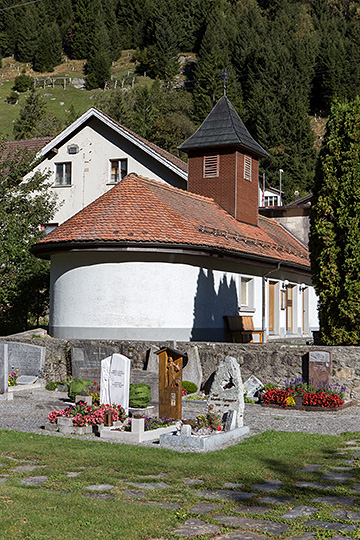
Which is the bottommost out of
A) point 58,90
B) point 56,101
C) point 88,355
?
point 88,355

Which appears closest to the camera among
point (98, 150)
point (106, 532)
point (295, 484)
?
point (106, 532)

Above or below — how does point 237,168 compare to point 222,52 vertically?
below

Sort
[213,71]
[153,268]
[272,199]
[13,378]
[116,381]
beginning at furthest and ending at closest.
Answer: [213,71], [272,199], [153,268], [13,378], [116,381]

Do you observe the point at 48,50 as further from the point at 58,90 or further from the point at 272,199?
the point at 272,199

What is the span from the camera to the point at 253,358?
657 inches

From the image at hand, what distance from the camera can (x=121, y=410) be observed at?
1258 cm

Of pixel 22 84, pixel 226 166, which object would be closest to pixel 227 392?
pixel 226 166

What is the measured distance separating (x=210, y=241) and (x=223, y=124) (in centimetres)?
932

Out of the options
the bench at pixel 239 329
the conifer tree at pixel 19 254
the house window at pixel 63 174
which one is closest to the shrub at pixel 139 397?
the bench at pixel 239 329

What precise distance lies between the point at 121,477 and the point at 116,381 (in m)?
4.78

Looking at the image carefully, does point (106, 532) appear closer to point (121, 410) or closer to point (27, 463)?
point (27, 463)

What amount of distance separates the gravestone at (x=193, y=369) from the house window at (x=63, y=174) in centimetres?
1981

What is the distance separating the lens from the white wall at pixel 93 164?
33.5 metres

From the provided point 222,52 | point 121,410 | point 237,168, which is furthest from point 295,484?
point 222,52
